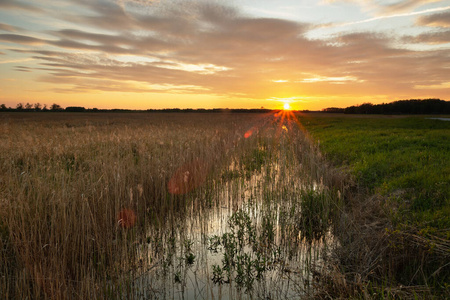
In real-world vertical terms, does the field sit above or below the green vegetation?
below

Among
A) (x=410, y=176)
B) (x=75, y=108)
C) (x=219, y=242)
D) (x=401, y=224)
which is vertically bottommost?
(x=219, y=242)

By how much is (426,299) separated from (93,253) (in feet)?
14.7

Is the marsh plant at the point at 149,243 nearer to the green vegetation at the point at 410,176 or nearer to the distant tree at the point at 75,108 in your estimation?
the green vegetation at the point at 410,176

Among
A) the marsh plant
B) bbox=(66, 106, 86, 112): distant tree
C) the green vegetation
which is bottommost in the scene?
the marsh plant

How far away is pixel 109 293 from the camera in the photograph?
10.5 ft

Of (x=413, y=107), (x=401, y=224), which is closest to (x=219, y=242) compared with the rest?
(x=401, y=224)

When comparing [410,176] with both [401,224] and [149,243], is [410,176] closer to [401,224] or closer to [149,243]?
[401,224]

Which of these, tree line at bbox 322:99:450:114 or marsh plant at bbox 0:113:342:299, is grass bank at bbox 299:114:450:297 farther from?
tree line at bbox 322:99:450:114

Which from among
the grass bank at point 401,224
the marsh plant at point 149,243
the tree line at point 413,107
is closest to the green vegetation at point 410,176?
the grass bank at point 401,224

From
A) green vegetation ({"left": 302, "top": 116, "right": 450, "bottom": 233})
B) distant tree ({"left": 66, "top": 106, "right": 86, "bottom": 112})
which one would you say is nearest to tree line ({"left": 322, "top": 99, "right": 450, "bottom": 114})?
green vegetation ({"left": 302, "top": 116, "right": 450, "bottom": 233})

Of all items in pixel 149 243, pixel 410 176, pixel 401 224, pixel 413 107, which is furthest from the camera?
pixel 413 107

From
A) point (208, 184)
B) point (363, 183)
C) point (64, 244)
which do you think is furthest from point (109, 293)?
point (363, 183)

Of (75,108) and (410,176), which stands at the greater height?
(75,108)

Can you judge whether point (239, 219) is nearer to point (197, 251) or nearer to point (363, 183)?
point (197, 251)
